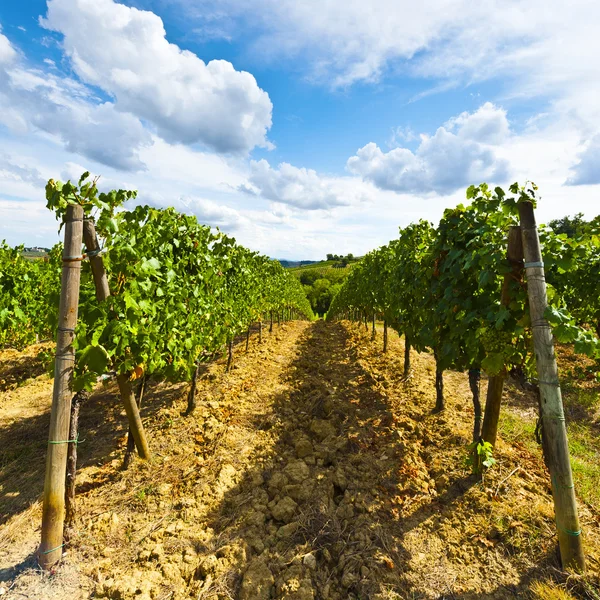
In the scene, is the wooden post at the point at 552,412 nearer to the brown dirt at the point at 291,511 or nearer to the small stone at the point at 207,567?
the brown dirt at the point at 291,511

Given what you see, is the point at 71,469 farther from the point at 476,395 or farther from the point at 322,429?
the point at 476,395

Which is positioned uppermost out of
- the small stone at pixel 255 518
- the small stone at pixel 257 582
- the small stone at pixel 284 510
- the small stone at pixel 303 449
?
the small stone at pixel 303 449

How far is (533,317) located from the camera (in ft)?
9.64

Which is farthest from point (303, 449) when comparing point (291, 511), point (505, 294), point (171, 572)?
point (505, 294)

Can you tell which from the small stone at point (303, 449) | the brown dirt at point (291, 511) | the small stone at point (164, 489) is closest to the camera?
the brown dirt at point (291, 511)

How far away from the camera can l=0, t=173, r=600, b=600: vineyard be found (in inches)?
115

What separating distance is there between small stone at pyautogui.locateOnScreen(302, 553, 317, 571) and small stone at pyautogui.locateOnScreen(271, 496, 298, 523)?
1.89 ft

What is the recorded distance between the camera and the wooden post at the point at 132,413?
437cm

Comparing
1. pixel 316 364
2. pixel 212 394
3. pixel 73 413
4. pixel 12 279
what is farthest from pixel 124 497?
pixel 12 279

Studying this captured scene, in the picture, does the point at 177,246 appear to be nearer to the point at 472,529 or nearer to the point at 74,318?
the point at 74,318

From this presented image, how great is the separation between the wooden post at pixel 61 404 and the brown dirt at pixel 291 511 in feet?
0.91

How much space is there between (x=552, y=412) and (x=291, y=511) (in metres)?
2.84

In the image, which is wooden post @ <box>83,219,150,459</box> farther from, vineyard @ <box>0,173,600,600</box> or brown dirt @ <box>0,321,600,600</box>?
brown dirt @ <box>0,321,600,600</box>

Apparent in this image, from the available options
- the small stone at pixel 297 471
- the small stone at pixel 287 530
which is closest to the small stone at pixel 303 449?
the small stone at pixel 297 471
